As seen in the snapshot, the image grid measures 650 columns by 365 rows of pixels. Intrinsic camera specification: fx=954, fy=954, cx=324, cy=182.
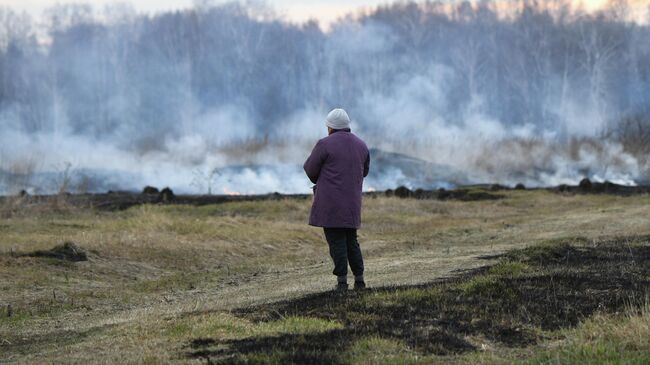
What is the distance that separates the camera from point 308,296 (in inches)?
511

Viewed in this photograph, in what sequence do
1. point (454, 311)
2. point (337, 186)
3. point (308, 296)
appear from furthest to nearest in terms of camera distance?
Answer: point (308, 296)
point (337, 186)
point (454, 311)

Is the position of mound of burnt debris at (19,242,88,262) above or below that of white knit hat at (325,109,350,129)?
below

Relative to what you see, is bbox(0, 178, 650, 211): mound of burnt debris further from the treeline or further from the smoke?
the treeline

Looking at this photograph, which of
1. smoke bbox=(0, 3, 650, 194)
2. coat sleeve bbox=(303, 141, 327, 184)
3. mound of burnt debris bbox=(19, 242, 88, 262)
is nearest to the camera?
coat sleeve bbox=(303, 141, 327, 184)

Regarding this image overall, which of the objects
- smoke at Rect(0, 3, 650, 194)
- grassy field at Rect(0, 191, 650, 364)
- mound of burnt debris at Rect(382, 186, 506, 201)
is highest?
smoke at Rect(0, 3, 650, 194)

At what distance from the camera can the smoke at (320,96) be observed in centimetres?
6562

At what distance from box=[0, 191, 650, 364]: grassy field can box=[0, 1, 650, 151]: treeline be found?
40354 mm

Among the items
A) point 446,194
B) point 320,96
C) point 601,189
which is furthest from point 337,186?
point 320,96

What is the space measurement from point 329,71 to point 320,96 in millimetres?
2218

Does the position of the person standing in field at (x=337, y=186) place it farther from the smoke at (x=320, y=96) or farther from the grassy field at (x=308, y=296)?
the smoke at (x=320, y=96)

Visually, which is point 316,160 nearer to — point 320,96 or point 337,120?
point 337,120

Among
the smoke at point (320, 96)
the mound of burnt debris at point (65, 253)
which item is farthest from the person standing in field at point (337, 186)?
the smoke at point (320, 96)

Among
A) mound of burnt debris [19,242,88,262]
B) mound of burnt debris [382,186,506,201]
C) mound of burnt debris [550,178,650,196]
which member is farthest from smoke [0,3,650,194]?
mound of burnt debris [19,242,88,262]

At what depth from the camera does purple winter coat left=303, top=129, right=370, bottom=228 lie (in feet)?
41.6
